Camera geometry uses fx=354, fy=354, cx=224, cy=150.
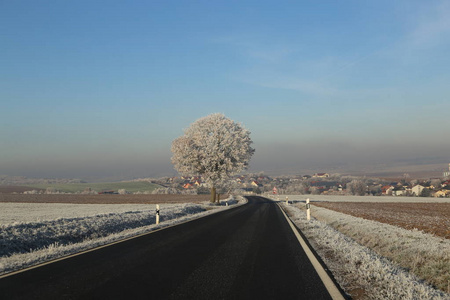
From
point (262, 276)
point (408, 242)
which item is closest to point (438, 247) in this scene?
point (408, 242)

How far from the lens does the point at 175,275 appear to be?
6574 mm

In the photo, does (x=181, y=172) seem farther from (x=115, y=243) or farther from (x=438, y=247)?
(x=438, y=247)

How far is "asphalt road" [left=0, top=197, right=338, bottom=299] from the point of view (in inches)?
214

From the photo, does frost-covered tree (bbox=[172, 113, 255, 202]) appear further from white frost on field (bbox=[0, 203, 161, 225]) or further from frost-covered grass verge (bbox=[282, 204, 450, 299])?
frost-covered grass verge (bbox=[282, 204, 450, 299])

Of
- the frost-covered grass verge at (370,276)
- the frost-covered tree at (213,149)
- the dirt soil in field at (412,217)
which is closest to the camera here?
the frost-covered grass verge at (370,276)

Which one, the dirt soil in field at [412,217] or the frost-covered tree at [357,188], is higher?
the dirt soil in field at [412,217]

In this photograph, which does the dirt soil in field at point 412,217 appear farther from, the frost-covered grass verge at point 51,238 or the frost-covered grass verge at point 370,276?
the frost-covered grass verge at point 51,238

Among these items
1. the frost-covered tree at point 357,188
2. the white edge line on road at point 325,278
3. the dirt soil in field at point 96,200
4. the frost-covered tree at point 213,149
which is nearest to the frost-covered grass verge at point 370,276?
the white edge line on road at point 325,278

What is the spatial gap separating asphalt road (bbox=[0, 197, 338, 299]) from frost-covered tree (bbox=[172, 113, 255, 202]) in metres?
32.7

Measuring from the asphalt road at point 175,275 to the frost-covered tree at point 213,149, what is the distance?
3265 centimetres

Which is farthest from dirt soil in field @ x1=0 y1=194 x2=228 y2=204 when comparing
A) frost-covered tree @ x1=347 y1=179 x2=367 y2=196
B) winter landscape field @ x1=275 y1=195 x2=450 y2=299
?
frost-covered tree @ x1=347 y1=179 x2=367 y2=196

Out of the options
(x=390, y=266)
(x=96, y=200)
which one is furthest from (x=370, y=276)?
(x=96, y=200)

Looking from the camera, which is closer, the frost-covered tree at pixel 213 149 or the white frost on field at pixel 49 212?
the white frost on field at pixel 49 212

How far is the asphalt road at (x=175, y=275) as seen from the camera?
543 centimetres
